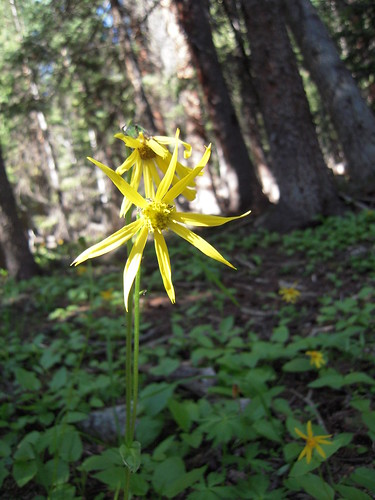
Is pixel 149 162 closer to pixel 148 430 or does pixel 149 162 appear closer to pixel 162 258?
pixel 162 258

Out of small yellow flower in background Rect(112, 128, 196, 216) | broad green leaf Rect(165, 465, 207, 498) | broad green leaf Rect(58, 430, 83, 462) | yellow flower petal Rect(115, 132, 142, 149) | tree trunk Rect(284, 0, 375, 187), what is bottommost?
broad green leaf Rect(165, 465, 207, 498)

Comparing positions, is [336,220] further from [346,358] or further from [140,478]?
[140,478]

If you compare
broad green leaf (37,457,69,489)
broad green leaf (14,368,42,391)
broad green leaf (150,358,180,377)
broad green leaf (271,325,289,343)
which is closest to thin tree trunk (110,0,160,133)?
broad green leaf (271,325,289,343)

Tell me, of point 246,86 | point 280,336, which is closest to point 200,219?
point 280,336

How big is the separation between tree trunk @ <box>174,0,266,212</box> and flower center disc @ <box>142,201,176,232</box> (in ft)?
25.0

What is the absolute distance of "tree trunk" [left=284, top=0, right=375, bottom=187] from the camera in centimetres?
735

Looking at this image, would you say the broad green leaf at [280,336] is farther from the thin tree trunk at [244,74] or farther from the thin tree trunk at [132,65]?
the thin tree trunk at [244,74]

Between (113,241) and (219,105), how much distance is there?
26.3 ft

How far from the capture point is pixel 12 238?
23.4 feet

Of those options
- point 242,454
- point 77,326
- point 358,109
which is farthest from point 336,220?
point 242,454

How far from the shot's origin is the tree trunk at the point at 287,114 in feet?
20.0

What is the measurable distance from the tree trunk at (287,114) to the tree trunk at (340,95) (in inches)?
59.3

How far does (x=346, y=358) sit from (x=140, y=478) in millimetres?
1467

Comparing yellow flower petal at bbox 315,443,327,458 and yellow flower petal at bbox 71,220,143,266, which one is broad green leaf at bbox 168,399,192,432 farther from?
yellow flower petal at bbox 71,220,143,266
